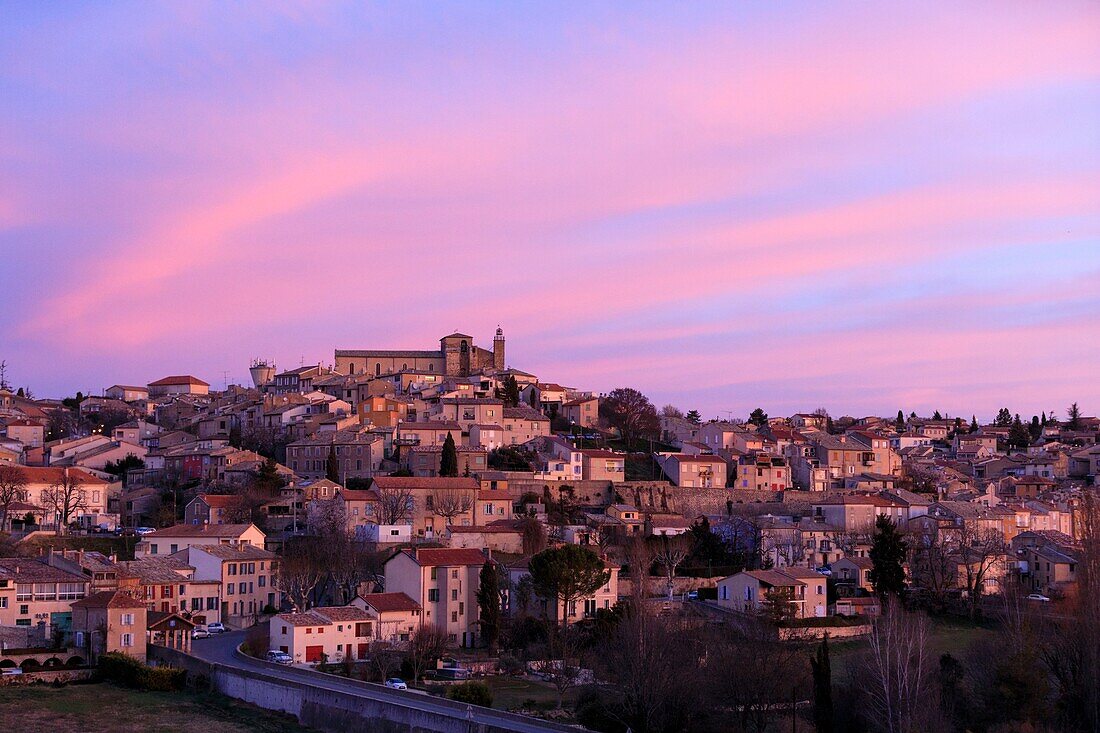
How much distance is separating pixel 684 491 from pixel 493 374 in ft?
90.4

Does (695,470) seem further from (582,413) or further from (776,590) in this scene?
(776,590)

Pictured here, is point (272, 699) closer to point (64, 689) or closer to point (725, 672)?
point (64, 689)

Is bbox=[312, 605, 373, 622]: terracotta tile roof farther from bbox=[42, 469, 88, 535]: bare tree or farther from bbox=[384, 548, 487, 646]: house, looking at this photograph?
bbox=[42, 469, 88, 535]: bare tree

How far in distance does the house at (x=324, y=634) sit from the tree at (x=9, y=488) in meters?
19.9

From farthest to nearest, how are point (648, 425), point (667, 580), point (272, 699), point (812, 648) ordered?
point (648, 425) < point (667, 580) < point (812, 648) < point (272, 699)

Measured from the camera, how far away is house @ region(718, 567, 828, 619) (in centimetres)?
4844

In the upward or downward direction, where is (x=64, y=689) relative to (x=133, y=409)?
downward

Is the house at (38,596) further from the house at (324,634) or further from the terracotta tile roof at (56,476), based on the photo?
the terracotta tile roof at (56,476)

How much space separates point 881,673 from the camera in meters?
31.8

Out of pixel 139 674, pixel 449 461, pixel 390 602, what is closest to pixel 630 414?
pixel 449 461

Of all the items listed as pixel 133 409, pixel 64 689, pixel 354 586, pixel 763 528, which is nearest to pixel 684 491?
pixel 763 528

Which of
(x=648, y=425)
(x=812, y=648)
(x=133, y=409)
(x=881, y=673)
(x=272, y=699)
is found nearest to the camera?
(x=881, y=673)

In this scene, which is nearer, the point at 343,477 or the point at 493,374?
the point at 343,477

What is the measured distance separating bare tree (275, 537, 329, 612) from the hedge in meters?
9.86
